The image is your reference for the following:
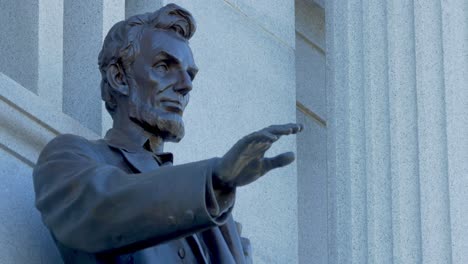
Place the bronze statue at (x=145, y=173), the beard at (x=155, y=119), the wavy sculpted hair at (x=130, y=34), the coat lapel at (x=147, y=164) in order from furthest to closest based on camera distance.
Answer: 1. the wavy sculpted hair at (x=130, y=34)
2. the beard at (x=155, y=119)
3. the coat lapel at (x=147, y=164)
4. the bronze statue at (x=145, y=173)

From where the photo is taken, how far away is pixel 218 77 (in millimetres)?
11391

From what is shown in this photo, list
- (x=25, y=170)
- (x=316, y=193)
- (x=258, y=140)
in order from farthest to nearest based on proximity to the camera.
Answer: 1. (x=316, y=193)
2. (x=25, y=170)
3. (x=258, y=140)

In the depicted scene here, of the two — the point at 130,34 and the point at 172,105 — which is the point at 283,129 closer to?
the point at 172,105

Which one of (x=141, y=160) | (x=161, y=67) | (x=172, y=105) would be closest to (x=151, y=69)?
(x=161, y=67)

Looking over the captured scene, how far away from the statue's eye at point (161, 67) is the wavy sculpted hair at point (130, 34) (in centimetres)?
9

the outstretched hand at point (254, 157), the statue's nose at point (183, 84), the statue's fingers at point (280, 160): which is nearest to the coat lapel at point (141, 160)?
the statue's nose at point (183, 84)

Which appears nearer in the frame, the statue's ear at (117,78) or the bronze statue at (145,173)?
the bronze statue at (145,173)

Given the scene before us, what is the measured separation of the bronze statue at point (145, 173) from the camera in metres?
8.93

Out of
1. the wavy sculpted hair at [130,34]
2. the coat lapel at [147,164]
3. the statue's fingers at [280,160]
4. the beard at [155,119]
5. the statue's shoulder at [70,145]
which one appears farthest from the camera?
the wavy sculpted hair at [130,34]

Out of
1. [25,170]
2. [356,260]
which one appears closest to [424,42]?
[356,260]

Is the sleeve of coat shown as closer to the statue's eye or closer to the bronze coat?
the bronze coat

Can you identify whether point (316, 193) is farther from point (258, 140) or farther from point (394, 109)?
point (258, 140)

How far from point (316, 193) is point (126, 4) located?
2100 mm

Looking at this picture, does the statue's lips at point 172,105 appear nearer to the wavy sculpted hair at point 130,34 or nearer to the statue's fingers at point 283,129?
the wavy sculpted hair at point 130,34
